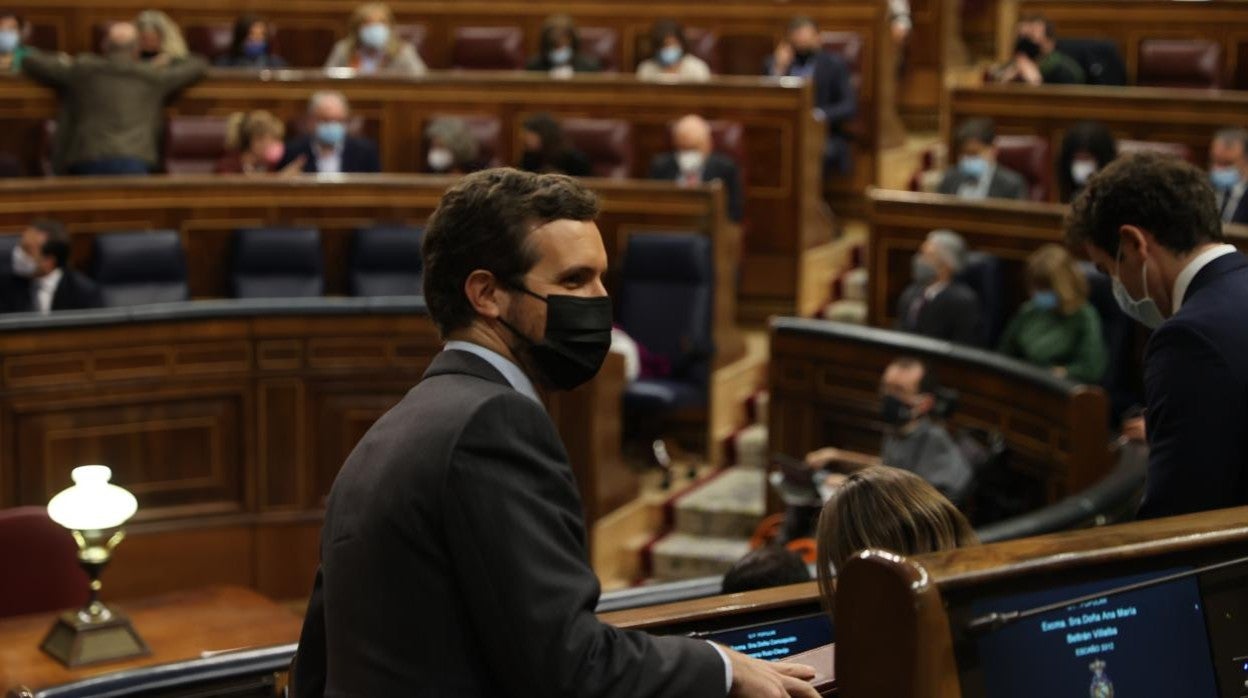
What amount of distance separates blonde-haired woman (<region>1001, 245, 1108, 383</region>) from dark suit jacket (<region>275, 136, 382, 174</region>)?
120 inches

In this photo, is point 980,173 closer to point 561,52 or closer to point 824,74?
point 824,74

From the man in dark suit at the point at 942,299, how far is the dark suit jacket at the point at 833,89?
2322mm

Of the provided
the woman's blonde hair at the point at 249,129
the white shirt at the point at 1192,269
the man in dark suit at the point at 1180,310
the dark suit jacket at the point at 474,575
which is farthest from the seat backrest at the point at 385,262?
the dark suit jacket at the point at 474,575

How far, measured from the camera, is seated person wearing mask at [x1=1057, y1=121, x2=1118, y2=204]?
7121mm

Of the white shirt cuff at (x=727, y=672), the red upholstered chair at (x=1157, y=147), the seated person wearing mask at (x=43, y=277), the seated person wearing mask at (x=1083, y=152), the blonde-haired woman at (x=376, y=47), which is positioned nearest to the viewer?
the white shirt cuff at (x=727, y=672)

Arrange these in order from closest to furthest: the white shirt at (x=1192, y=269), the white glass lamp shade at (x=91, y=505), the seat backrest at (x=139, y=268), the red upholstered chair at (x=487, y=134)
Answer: the white shirt at (x=1192, y=269)
the white glass lamp shade at (x=91, y=505)
the seat backrest at (x=139, y=268)
the red upholstered chair at (x=487, y=134)

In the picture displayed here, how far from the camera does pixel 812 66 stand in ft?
28.8

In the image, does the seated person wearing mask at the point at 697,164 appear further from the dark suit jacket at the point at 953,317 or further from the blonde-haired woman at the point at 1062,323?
the blonde-haired woman at the point at 1062,323

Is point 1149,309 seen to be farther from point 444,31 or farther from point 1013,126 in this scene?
point 444,31

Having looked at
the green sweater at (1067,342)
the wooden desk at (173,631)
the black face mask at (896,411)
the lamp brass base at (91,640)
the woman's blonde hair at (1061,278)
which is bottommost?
the wooden desk at (173,631)

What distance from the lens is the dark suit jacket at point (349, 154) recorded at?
7836mm

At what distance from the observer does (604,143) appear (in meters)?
8.00

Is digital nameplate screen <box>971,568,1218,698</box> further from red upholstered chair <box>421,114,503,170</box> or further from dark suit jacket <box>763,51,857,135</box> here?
dark suit jacket <box>763,51,857,135</box>

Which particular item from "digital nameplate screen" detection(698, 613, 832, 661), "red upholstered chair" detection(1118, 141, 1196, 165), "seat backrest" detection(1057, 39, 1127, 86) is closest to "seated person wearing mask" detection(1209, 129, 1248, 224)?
"red upholstered chair" detection(1118, 141, 1196, 165)
